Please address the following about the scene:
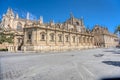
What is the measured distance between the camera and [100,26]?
310 ft

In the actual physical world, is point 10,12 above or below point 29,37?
above

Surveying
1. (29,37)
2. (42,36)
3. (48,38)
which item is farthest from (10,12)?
(48,38)

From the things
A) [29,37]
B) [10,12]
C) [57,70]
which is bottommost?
[57,70]

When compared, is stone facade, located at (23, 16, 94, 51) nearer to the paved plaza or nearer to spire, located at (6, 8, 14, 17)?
spire, located at (6, 8, 14, 17)

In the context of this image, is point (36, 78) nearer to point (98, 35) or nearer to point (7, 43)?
point (7, 43)

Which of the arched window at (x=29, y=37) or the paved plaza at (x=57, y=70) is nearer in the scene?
the paved plaza at (x=57, y=70)

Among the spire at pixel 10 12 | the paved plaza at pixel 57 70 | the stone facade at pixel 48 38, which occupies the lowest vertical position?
the paved plaza at pixel 57 70

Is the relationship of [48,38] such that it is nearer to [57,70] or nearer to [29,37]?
[29,37]

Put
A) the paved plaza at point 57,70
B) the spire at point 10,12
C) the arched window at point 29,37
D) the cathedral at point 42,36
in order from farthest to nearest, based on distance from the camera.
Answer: the spire at point 10,12
the arched window at point 29,37
the cathedral at point 42,36
the paved plaza at point 57,70

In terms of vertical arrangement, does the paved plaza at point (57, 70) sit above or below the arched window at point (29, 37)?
below

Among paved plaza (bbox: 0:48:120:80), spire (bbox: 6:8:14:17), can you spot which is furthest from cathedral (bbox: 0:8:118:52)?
paved plaza (bbox: 0:48:120:80)

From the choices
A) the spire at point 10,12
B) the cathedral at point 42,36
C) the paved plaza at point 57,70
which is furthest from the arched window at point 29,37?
the paved plaza at point 57,70

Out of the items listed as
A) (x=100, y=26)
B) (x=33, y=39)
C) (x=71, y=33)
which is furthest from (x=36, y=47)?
(x=100, y=26)

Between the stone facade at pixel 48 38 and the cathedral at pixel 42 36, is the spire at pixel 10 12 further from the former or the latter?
the stone facade at pixel 48 38
